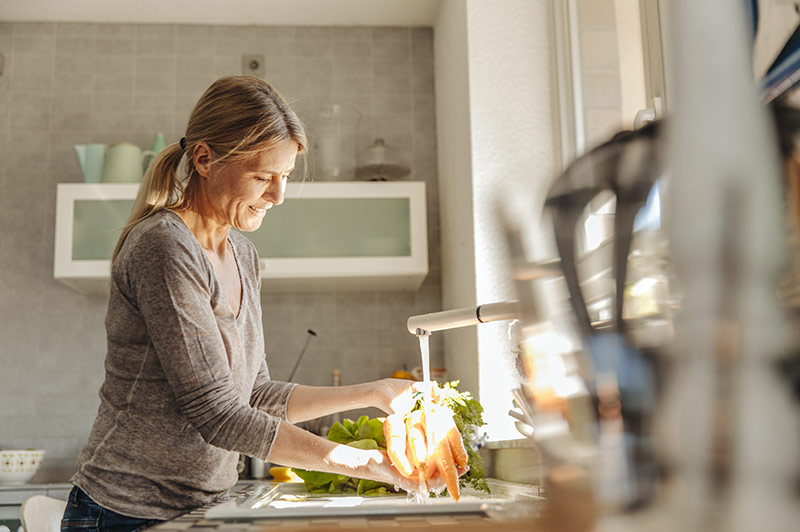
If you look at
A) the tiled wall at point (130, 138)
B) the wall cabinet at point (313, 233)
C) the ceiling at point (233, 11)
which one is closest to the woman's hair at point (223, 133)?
the wall cabinet at point (313, 233)

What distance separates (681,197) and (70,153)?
3.44 metres

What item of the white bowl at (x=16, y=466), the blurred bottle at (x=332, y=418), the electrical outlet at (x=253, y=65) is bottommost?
the white bowl at (x=16, y=466)

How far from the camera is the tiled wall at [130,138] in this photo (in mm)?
3148

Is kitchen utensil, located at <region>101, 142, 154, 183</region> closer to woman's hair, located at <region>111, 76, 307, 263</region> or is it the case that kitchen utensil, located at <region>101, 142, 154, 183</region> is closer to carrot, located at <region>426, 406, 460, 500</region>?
woman's hair, located at <region>111, 76, 307, 263</region>

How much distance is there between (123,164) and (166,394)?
6.92 feet

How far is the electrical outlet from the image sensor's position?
3.39 meters

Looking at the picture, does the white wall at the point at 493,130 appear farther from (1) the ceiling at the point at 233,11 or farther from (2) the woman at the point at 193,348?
(2) the woman at the point at 193,348

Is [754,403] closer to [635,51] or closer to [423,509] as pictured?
[423,509]

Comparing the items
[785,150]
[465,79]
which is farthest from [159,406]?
[465,79]

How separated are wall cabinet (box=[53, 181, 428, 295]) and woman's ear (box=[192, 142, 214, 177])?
1.58 metres

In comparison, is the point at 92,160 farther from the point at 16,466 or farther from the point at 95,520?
the point at 95,520

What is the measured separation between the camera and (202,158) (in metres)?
1.29

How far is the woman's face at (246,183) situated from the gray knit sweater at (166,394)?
0.47 ft


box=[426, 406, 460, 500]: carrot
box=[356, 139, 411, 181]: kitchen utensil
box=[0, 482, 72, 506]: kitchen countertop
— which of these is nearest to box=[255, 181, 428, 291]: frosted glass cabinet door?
box=[356, 139, 411, 181]: kitchen utensil
